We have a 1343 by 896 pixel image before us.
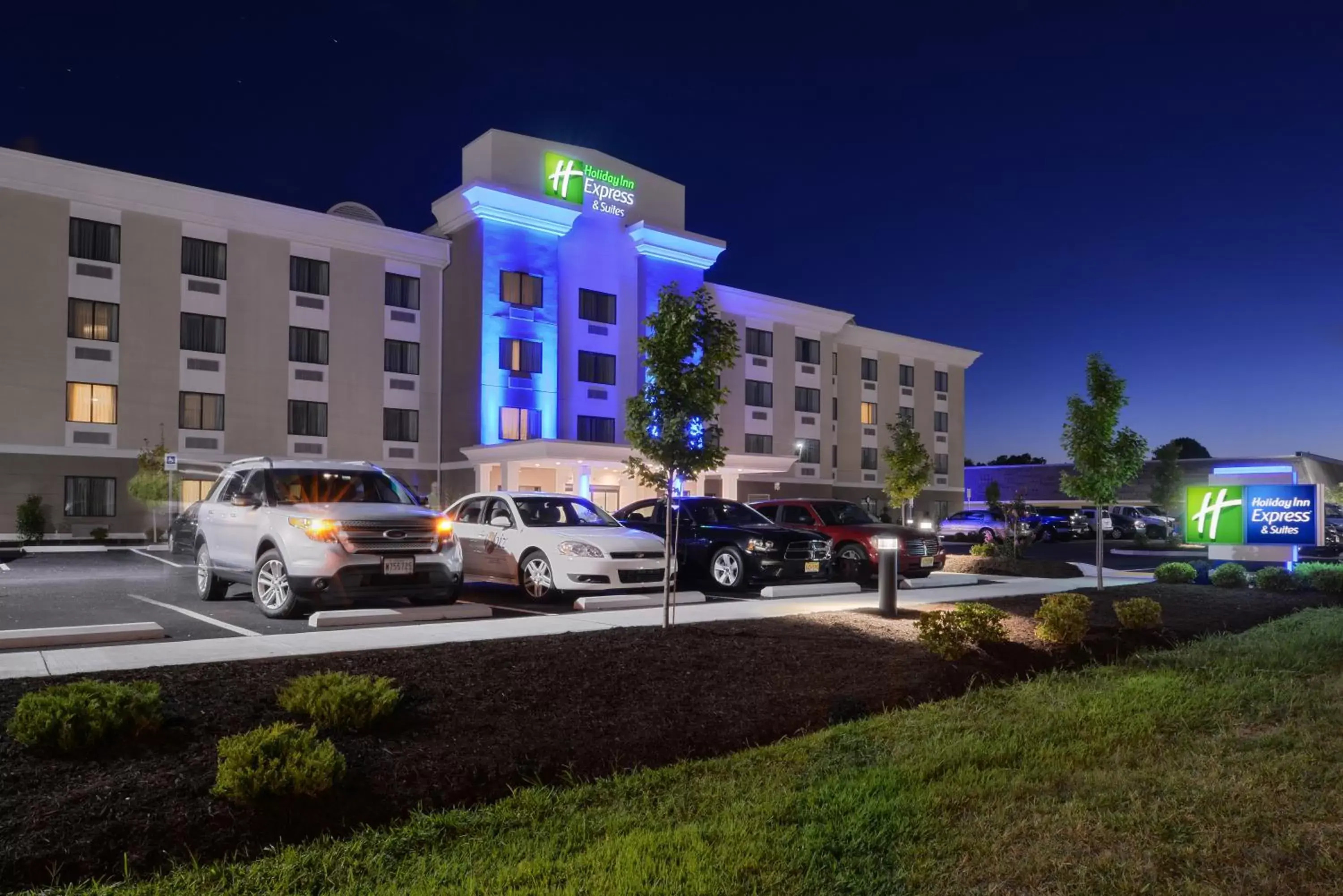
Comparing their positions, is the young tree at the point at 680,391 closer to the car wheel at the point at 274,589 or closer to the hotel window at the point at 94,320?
the car wheel at the point at 274,589

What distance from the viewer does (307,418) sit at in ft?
115

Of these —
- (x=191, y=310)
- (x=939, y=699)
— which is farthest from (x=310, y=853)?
(x=191, y=310)

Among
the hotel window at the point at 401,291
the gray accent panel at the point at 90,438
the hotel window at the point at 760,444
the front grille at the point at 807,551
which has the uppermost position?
the hotel window at the point at 401,291

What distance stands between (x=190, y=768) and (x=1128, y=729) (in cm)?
588

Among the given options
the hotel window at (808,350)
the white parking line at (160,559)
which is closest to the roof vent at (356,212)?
the white parking line at (160,559)

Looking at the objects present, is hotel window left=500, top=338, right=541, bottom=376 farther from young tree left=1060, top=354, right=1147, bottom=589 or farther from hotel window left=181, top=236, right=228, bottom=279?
young tree left=1060, top=354, right=1147, bottom=589

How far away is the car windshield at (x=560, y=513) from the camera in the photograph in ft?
45.5

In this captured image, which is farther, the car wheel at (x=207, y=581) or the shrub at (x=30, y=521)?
the shrub at (x=30, y=521)

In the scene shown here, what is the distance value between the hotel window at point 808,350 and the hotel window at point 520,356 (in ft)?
54.8

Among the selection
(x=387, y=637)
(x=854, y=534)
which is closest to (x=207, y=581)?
(x=387, y=637)

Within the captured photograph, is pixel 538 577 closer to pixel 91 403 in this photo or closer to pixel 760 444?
pixel 91 403

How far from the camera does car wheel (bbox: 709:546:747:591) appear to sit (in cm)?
1561

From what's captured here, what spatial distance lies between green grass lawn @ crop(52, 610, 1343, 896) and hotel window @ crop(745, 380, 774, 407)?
40992mm

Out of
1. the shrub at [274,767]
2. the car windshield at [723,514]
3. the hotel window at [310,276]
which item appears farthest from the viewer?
the hotel window at [310,276]
